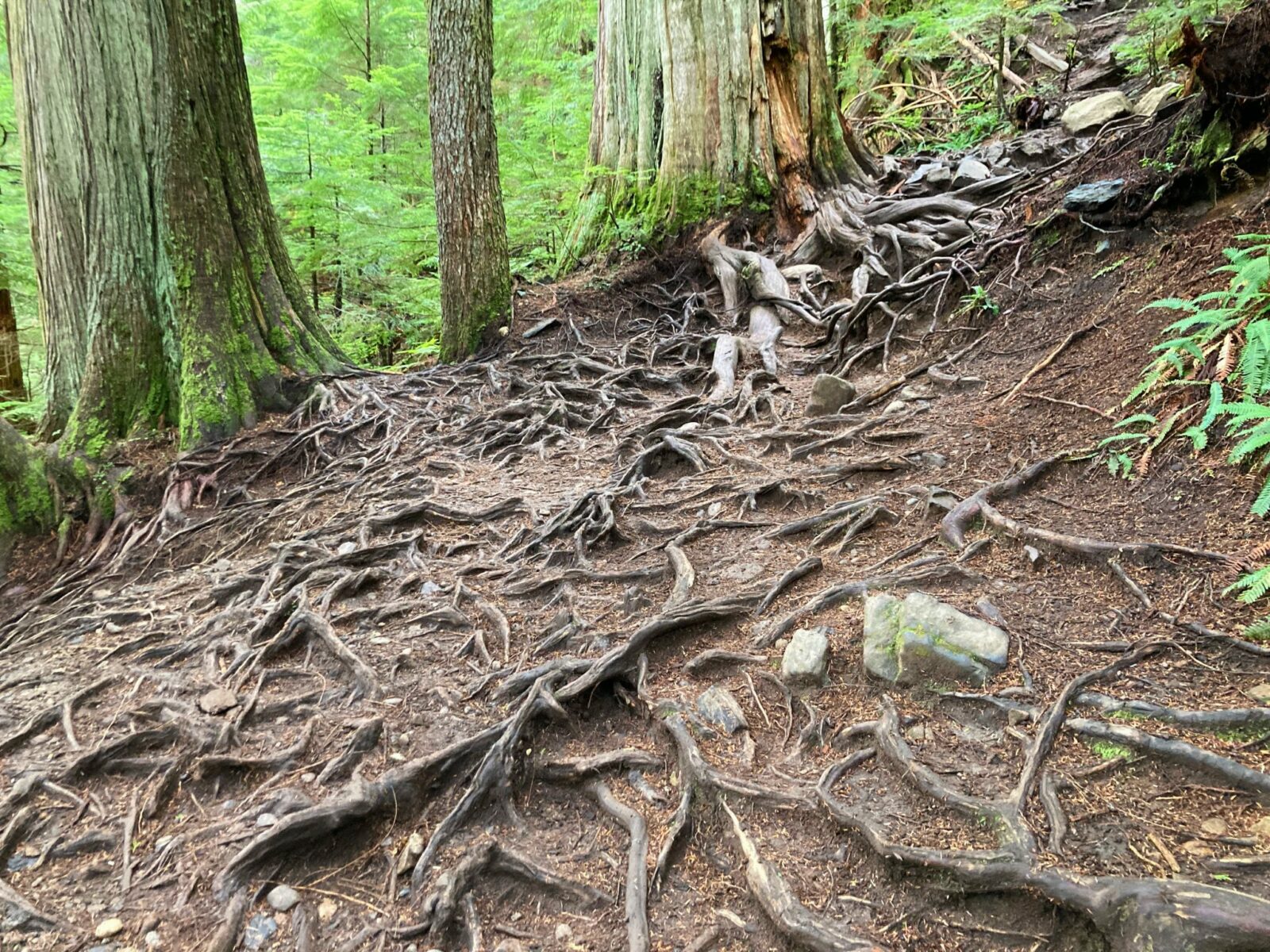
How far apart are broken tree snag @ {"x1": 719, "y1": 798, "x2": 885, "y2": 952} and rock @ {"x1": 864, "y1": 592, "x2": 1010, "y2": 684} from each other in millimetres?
996

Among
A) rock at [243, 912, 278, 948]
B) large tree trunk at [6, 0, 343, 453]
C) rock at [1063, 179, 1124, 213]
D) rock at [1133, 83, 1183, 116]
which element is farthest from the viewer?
rock at [1133, 83, 1183, 116]

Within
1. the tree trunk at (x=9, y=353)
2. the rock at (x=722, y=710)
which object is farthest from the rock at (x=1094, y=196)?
the tree trunk at (x=9, y=353)

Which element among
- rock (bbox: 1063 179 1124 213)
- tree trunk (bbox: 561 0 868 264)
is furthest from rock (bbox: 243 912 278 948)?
tree trunk (bbox: 561 0 868 264)

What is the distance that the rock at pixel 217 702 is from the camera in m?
3.34

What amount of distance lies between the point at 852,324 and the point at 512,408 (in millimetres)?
3597

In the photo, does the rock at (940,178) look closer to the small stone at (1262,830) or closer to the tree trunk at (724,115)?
the tree trunk at (724,115)

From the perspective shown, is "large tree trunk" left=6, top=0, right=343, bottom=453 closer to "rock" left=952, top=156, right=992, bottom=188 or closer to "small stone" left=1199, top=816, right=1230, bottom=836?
"small stone" left=1199, top=816, right=1230, bottom=836

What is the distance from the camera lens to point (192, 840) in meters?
2.67

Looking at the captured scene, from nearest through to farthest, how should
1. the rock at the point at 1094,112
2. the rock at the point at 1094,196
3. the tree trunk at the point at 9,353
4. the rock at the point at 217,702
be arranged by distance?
the rock at the point at 217,702, the rock at the point at 1094,196, the rock at the point at 1094,112, the tree trunk at the point at 9,353

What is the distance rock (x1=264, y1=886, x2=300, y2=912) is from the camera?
2.40 m

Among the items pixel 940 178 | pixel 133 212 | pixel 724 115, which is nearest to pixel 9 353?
pixel 133 212

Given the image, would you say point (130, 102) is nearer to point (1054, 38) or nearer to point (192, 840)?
point (192, 840)

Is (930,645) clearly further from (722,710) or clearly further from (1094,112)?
(1094,112)

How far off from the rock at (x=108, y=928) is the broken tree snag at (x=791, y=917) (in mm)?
2179
